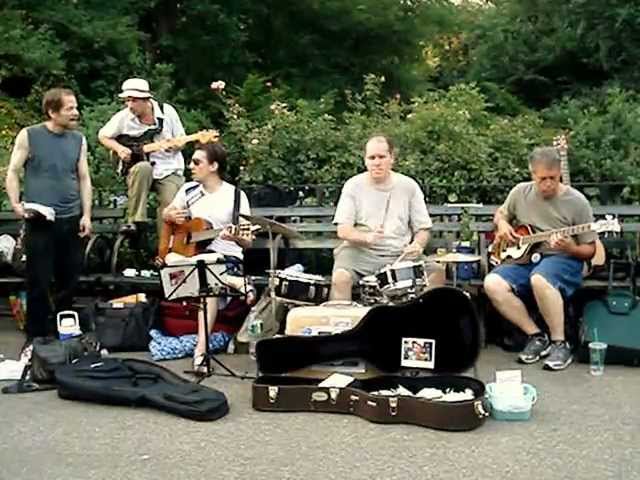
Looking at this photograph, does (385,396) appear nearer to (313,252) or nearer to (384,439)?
(384,439)

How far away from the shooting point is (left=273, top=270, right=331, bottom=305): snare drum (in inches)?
269

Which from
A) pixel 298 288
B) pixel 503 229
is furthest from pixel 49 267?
pixel 503 229

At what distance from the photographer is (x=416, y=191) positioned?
7328 millimetres

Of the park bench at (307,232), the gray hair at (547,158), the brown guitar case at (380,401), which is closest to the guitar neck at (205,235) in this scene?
the park bench at (307,232)

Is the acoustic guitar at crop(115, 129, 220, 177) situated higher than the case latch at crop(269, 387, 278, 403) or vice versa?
the acoustic guitar at crop(115, 129, 220, 177)

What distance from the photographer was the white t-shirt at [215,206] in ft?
24.1

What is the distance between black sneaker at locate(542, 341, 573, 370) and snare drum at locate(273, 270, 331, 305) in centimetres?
146

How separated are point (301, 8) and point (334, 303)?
8541mm

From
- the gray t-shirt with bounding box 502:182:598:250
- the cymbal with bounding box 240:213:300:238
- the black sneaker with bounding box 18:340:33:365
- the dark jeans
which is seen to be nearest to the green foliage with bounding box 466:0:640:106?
the gray t-shirt with bounding box 502:182:598:250

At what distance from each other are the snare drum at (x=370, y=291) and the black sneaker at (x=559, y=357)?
1113 mm

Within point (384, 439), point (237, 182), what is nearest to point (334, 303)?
point (384, 439)

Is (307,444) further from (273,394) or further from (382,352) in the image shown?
(382,352)

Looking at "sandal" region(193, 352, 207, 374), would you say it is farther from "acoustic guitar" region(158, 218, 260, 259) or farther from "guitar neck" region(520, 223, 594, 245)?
"guitar neck" region(520, 223, 594, 245)

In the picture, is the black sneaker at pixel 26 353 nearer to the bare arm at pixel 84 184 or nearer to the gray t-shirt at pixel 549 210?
the bare arm at pixel 84 184
